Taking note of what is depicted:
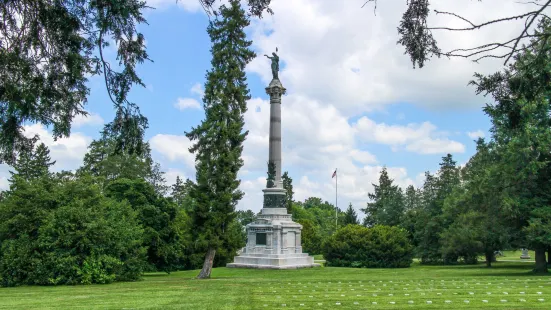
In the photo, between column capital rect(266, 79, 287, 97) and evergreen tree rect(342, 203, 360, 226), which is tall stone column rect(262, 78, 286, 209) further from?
evergreen tree rect(342, 203, 360, 226)

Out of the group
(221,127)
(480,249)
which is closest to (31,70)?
(221,127)

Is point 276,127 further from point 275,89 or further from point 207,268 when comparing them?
point 207,268

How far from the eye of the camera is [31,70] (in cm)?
863

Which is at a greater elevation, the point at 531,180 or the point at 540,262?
the point at 531,180

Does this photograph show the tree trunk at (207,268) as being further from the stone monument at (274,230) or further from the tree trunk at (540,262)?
the tree trunk at (540,262)

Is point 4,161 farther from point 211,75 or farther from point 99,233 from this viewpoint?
point 211,75

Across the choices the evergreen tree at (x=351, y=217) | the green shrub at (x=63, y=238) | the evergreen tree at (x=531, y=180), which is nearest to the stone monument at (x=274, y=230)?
the green shrub at (x=63, y=238)

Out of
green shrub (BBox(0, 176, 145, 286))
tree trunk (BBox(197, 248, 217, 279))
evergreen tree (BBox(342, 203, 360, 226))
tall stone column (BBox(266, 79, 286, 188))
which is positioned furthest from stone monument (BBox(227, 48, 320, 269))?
evergreen tree (BBox(342, 203, 360, 226))

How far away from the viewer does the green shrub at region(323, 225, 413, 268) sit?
34969 millimetres

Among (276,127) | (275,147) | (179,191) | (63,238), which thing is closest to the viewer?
(63,238)

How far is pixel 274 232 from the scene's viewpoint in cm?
3162

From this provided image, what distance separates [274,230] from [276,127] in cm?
765

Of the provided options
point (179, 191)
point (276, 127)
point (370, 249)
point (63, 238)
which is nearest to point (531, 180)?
point (370, 249)

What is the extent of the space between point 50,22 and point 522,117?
8.43 meters
